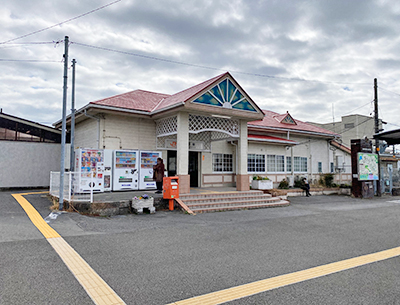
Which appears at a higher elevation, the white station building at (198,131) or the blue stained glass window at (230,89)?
the blue stained glass window at (230,89)

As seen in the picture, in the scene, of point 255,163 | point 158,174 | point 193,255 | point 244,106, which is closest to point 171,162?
point 158,174

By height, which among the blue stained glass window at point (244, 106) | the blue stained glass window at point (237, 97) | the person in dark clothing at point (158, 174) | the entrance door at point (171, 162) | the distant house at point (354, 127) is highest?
the distant house at point (354, 127)

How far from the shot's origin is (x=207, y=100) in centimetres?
1208

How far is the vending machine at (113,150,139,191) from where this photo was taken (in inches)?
476

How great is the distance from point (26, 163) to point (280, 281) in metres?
15.4

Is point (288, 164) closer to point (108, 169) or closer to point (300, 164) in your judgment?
point (300, 164)

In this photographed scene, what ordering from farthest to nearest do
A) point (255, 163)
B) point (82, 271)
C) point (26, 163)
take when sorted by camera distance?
1. point (255, 163)
2. point (26, 163)
3. point (82, 271)

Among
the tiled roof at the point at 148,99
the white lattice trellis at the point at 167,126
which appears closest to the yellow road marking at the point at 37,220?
the tiled roof at the point at 148,99

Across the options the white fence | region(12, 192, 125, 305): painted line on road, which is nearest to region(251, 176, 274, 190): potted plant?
the white fence

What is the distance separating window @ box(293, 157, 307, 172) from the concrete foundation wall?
49.3 ft

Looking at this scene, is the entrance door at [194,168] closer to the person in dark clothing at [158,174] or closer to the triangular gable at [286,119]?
the person in dark clothing at [158,174]

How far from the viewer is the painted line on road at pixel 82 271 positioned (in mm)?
3608

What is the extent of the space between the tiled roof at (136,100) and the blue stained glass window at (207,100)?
2.65 m

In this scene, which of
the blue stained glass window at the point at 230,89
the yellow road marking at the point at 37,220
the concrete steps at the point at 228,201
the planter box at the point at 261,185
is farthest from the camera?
the planter box at the point at 261,185
